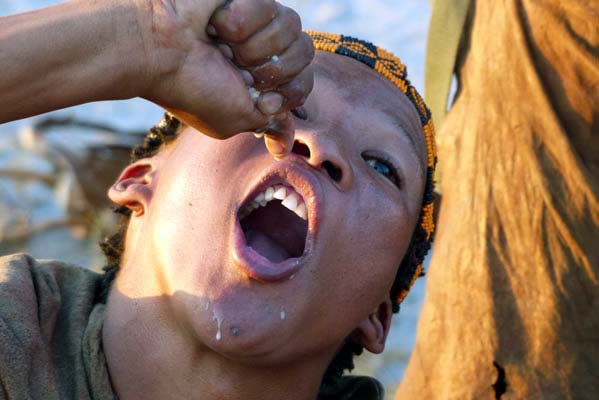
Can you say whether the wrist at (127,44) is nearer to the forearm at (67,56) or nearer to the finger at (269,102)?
the forearm at (67,56)

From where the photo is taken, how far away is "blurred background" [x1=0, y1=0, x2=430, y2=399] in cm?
731

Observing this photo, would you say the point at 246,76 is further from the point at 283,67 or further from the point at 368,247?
the point at 368,247

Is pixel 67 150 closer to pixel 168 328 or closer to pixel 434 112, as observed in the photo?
pixel 434 112

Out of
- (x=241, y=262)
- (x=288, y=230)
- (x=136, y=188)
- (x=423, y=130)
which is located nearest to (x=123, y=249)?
(x=136, y=188)

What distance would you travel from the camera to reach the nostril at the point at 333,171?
99.8 inches

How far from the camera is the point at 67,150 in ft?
24.5

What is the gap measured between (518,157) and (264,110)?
1.46m

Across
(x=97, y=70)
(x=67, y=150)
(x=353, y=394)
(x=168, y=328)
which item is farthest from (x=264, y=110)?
(x=67, y=150)

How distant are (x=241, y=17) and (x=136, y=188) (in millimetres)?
927

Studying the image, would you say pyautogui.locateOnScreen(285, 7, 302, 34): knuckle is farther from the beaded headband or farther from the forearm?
the beaded headband

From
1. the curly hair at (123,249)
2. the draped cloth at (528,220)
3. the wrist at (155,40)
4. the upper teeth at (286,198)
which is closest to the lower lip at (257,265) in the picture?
the upper teeth at (286,198)

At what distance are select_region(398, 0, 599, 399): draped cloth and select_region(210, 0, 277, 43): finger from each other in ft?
5.00

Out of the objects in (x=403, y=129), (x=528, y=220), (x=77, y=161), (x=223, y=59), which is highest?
(x=528, y=220)

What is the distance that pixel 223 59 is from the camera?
81.2 inches
